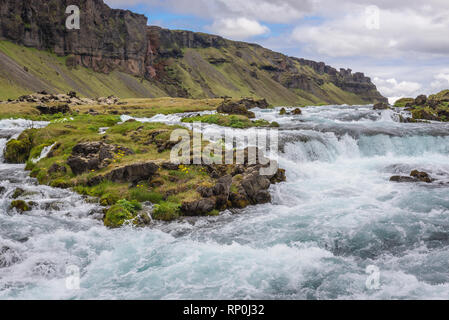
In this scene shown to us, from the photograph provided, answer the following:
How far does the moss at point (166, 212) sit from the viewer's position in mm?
14422

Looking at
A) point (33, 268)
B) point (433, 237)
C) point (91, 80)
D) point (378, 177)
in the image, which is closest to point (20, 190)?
point (33, 268)

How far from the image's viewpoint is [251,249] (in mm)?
11766

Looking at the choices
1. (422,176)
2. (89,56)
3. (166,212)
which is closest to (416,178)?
(422,176)

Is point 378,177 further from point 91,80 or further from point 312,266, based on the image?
point 91,80

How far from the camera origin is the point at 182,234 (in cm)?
1306

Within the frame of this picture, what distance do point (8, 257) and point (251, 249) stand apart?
7.95 metres

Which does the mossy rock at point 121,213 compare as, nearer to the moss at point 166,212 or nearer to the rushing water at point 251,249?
the rushing water at point 251,249

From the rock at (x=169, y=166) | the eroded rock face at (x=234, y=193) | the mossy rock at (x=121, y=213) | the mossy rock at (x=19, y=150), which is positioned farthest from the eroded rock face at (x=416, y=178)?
the mossy rock at (x=19, y=150)

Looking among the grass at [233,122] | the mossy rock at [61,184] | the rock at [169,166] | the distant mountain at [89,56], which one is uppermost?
the distant mountain at [89,56]

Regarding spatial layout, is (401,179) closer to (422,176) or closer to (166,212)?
(422,176)

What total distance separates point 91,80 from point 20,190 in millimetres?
131508

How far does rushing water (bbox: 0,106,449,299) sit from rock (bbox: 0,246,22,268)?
4 centimetres

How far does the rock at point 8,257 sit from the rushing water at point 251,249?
0.13 feet
